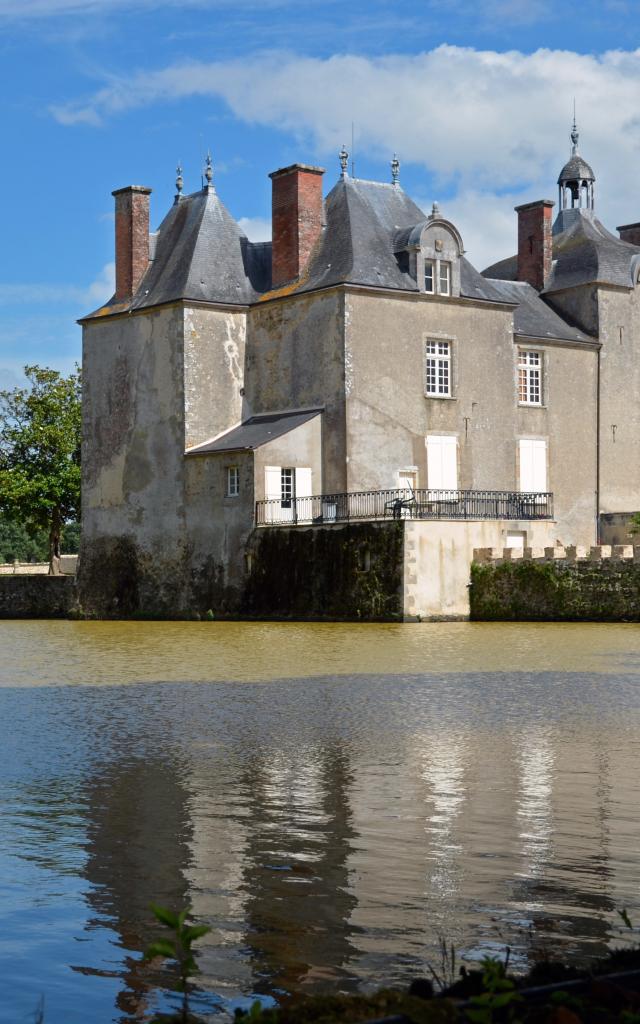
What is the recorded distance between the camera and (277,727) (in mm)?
13109

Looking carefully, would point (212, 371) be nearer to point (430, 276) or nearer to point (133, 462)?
point (133, 462)

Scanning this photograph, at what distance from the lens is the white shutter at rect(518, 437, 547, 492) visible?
133 feet

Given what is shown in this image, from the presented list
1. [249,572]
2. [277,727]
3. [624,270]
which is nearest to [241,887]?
[277,727]

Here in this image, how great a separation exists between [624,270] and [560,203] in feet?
17.3

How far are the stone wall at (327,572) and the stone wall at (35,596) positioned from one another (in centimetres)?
853

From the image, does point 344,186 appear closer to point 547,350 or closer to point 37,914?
point 547,350

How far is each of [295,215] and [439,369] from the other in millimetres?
5661

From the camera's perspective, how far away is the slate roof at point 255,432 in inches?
1436

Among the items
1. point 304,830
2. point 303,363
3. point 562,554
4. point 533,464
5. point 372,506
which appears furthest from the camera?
point 533,464

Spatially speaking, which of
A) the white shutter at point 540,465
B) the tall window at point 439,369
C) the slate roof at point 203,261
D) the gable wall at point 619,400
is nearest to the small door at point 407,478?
the tall window at point 439,369

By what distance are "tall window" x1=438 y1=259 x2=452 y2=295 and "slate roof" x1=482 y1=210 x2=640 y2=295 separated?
6202 millimetres

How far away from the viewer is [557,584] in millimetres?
31922

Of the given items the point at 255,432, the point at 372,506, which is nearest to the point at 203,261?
the point at 255,432

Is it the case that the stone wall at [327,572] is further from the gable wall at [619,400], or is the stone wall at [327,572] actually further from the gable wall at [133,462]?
the gable wall at [619,400]
